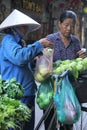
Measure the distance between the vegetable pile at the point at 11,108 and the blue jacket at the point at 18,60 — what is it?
0.63m

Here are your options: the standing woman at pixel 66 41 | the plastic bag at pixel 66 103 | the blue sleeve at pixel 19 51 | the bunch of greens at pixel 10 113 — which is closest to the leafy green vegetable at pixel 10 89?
the bunch of greens at pixel 10 113

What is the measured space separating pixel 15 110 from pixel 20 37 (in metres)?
1.53

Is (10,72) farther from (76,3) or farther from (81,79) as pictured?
(76,3)

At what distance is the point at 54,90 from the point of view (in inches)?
161

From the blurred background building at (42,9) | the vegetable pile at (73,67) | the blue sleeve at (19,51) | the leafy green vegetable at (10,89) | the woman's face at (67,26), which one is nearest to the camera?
the leafy green vegetable at (10,89)

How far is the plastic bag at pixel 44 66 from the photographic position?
13.7 ft

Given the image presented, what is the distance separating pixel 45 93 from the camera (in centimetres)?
423

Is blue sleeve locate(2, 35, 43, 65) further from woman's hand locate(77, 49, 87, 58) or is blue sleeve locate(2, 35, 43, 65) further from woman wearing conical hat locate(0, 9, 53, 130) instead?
woman's hand locate(77, 49, 87, 58)

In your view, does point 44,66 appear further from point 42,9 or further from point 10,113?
point 42,9

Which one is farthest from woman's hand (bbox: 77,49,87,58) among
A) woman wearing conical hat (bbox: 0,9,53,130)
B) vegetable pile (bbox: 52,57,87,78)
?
woman wearing conical hat (bbox: 0,9,53,130)

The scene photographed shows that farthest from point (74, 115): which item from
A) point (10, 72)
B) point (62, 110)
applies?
point (10, 72)

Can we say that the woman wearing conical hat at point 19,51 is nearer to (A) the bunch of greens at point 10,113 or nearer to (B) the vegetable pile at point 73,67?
(B) the vegetable pile at point 73,67

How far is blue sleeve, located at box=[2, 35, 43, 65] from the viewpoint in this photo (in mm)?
3895

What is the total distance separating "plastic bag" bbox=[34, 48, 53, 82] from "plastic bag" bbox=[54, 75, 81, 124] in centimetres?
23
